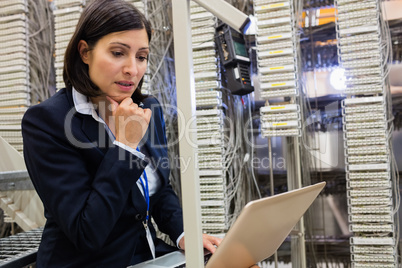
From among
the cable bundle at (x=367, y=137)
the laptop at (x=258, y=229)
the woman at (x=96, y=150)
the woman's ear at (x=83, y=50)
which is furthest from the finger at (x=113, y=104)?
the cable bundle at (x=367, y=137)

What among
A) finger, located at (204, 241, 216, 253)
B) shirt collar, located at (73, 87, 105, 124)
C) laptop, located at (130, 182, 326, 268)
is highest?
shirt collar, located at (73, 87, 105, 124)

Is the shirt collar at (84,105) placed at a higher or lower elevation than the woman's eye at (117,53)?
lower

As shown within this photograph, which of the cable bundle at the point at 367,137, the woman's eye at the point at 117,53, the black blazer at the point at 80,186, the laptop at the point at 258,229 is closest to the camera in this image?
the laptop at the point at 258,229

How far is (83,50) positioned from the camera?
1083 millimetres

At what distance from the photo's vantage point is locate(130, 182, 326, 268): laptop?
72 centimetres

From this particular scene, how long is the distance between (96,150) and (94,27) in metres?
0.34

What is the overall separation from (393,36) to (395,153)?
0.69m

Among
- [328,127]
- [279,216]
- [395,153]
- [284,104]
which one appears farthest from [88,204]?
[395,153]

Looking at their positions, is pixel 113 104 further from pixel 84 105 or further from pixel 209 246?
pixel 209 246

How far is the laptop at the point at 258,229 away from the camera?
722 mm

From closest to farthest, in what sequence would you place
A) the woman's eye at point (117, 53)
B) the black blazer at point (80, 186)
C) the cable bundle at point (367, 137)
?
the black blazer at point (80, 186) < the woman's eye at point (117, 53) < the cable bundle at point (367, 137)

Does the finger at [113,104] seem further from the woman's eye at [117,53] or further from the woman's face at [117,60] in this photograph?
the woman's eye at [117,53]

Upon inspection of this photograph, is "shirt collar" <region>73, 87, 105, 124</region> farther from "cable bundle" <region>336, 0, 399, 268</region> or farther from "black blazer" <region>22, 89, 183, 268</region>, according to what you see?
"cable bundle" <region>336, 0, 399, 268</region>

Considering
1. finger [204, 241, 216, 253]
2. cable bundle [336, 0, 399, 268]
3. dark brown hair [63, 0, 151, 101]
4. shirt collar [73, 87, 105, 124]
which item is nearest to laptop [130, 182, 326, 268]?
finger [204, 241, 216, 253]
